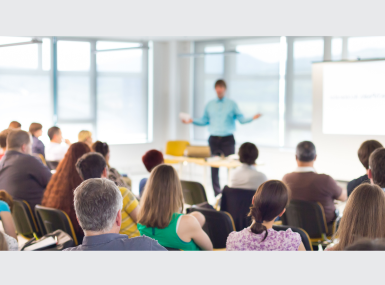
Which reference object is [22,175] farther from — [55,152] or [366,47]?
[366,47]

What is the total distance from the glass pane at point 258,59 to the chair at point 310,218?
506 centimetres

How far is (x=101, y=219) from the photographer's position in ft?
5.45

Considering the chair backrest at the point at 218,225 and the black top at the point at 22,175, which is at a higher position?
the black top at the point at 22,175

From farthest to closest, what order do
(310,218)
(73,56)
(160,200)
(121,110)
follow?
1. (121,110)
2. (73,56)
3. (310,218)
4. (160,200)

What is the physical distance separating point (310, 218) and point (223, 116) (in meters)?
3.61

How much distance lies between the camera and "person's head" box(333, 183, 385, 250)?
183 cm

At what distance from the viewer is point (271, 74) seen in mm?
8242

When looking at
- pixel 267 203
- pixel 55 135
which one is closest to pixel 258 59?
pixel 55 135

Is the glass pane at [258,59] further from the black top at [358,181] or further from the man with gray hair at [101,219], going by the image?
the man with gray hair at [101,219]

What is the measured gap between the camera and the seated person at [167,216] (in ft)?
7.98

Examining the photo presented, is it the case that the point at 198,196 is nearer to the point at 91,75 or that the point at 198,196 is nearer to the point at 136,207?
the point at 136,207

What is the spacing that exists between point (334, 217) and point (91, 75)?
6545 millimetres

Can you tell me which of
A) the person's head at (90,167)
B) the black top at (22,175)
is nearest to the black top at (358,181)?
the person's head at (90,167)
